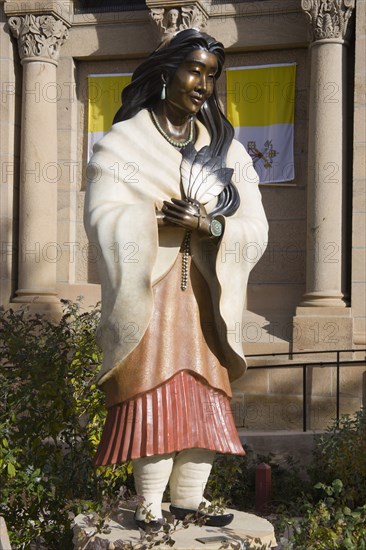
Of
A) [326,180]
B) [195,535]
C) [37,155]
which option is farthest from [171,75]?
[37,155]

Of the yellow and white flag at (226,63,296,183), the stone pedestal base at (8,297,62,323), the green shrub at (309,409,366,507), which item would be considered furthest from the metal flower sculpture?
the stone pedestal base at (8,297,62,323)

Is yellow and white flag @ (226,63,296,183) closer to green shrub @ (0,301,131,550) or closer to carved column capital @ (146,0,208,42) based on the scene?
carved column capital @ (146,0,208,42)

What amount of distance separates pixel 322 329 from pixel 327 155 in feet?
7.31

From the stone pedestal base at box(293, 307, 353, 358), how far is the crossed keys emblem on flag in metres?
2.16

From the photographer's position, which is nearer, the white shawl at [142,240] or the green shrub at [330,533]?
the white shawl at [142,240]

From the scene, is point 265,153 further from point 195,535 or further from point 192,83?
point 195,535

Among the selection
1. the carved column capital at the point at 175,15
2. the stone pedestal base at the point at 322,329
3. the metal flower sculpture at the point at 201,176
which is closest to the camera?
the metal flower sculpture at the point at 201,176

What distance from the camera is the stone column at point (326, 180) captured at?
1310 cm

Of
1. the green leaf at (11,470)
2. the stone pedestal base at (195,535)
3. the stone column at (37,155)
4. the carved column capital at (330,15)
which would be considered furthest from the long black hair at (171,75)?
the stone column at (37,155)

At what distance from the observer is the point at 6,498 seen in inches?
276

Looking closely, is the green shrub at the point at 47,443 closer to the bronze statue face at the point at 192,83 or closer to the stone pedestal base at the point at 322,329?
the bronze statue face at the point at 192,83

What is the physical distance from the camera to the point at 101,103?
579 inches

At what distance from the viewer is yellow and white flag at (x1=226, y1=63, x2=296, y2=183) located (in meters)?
13.9

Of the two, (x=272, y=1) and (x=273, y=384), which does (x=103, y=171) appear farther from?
(x=272, y=1)
